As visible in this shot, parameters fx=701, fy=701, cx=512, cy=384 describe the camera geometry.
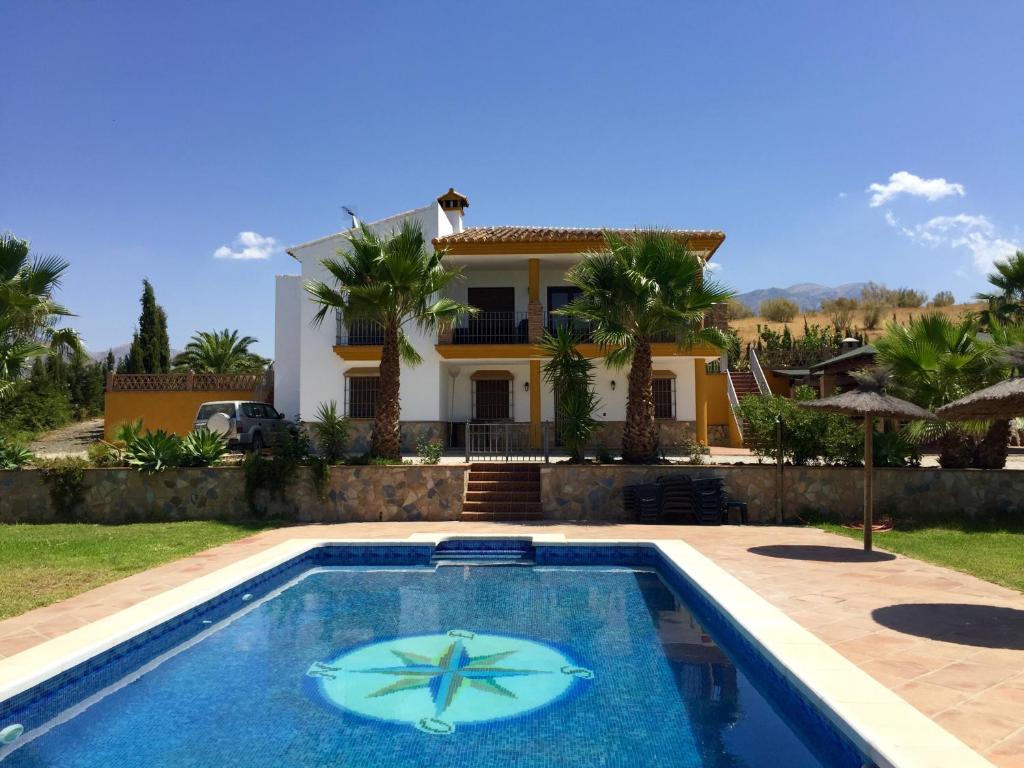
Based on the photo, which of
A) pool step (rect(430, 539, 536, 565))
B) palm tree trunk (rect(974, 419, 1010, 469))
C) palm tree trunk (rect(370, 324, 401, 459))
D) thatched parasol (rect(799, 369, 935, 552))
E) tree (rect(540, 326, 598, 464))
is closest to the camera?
thatched parasol (rect(799, 369, 935, 552))

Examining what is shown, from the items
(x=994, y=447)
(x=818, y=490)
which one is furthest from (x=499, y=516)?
(x=994, y=447)

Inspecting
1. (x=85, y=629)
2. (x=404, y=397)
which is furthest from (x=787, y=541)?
(x=404, y=397)

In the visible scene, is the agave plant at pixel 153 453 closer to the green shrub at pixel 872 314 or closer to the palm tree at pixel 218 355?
the palm tree at pixel 218 355

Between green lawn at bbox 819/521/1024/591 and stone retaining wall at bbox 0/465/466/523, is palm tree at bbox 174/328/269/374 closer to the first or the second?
stone retaining wall at bbox 0/465/466/523

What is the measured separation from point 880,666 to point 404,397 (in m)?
17.6

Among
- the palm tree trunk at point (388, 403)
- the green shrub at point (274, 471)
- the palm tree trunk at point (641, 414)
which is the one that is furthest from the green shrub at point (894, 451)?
the green shrub at point (274, 471)

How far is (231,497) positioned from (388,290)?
207 inches

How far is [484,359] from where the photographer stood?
68.7 feet

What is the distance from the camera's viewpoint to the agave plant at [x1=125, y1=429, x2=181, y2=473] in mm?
14109

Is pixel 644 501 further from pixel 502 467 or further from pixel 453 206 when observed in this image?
pixel 453 206

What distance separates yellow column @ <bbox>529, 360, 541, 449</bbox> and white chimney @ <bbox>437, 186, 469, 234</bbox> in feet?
19.8

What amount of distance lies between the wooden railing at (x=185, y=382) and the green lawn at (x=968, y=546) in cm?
1939

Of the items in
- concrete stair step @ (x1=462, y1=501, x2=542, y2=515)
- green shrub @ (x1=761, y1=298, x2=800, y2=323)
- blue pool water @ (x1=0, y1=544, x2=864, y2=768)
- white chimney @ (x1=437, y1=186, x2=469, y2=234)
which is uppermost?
green shrub @ (x1=761, y1=298, x2=800, y2=323)

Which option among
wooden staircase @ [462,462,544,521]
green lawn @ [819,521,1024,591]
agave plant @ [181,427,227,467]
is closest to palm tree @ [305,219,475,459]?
wooden staircase @ [462,462,544,521]
